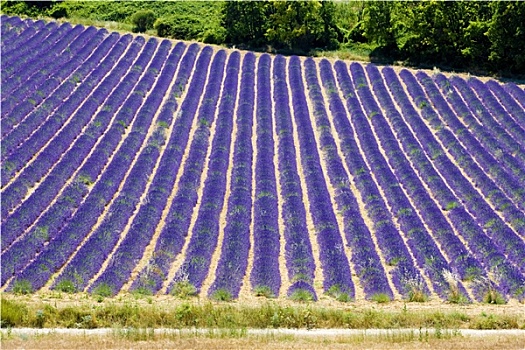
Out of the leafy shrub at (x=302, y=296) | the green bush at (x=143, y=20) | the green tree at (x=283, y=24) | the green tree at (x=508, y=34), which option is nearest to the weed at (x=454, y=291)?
the leafy shrub at (x=302, y=296)

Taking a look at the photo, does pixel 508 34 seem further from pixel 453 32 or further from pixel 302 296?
pixel 302 296

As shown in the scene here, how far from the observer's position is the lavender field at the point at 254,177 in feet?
55.9

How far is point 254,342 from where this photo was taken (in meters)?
13.4

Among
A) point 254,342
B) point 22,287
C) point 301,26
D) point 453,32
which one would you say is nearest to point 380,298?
point 254,342

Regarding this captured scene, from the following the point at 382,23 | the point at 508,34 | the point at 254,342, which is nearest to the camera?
the point at 254,342

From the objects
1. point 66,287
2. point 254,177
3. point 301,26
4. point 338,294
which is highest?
point 66,287

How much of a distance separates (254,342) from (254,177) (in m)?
10.2

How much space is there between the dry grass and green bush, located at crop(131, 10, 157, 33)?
103ft

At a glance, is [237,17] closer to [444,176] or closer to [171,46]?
[171,46]

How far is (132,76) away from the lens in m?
31.8

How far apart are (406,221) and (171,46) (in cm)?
2251

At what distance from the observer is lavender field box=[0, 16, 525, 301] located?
17.0 metres

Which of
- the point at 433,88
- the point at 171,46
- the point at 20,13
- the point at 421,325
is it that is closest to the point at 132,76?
the point at 171,46

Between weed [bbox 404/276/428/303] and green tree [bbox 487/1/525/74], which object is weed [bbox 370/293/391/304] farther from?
green tree [bbox 487/1/525/74]
